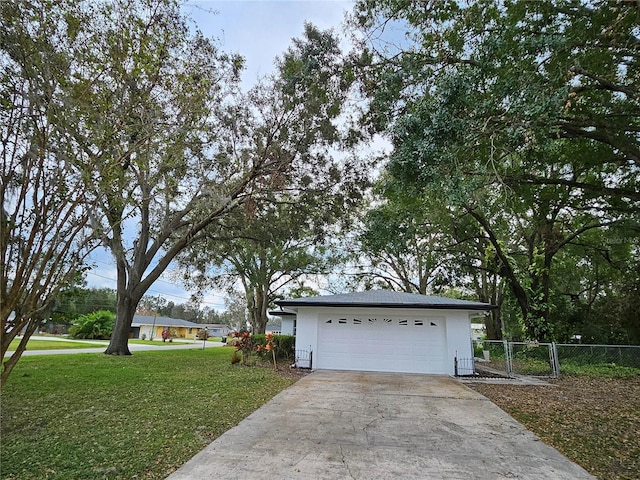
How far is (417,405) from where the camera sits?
6871 millimetres

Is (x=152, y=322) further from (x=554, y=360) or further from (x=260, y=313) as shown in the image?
(x=554, y=360)

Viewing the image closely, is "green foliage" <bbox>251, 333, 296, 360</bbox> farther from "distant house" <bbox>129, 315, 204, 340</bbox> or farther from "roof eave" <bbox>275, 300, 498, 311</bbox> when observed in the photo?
"distant house" <bbox>129, 315, 204, 340</bbox>

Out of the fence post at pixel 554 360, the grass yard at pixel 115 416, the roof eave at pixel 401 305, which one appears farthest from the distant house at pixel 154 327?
the fence post at pixel 554 360

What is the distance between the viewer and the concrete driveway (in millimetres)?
3750

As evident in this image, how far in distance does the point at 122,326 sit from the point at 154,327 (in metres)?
32.4

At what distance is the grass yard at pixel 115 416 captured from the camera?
12.4ft

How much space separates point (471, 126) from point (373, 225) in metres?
4.86

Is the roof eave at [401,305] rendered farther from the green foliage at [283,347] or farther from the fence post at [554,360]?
the green foliage at [283,347]

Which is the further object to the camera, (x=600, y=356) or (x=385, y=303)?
(x=600, y=356)

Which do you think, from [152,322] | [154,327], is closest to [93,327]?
[152,322]

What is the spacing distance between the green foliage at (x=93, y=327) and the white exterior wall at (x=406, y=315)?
82.1ft

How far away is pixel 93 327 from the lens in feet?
98.1

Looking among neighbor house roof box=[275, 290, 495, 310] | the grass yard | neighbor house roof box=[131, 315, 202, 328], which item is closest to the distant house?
neighbor house roof box=[131, 315, 202, 328]

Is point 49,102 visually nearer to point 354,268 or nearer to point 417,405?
point 417,405
